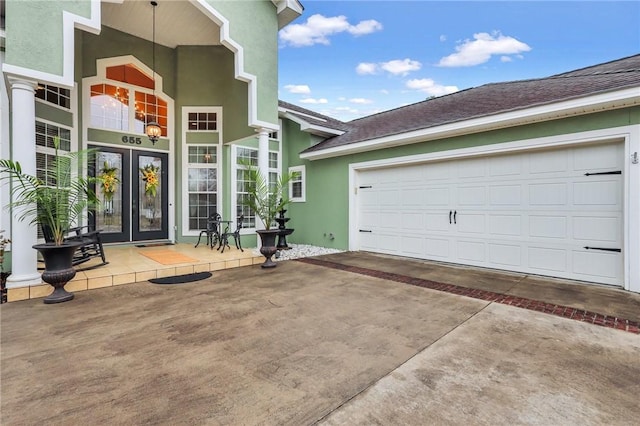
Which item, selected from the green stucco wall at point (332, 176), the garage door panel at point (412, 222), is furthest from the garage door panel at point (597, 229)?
the garage door panel at point (412, 222)

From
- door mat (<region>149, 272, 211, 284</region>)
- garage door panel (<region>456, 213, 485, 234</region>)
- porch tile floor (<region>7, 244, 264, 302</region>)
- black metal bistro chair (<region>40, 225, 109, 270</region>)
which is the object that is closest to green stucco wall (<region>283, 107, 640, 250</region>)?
garage door panel (<region>456, 213, 485, 234</region>)

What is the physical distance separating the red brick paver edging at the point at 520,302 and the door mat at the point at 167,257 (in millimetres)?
3106

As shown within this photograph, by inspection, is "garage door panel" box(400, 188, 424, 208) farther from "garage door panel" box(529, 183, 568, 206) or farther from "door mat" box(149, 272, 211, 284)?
"door mat" box(149, 272, 211, 284)

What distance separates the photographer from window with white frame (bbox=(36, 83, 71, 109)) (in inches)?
218

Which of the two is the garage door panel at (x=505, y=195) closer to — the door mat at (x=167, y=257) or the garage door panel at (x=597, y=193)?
the garage door panel at (x=597, y=193)

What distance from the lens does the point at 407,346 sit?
2.51 m

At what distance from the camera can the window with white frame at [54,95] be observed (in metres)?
5.53

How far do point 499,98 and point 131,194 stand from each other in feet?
29.1

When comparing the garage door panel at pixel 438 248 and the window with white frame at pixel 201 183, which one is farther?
the window with white frame at pixel 201 183

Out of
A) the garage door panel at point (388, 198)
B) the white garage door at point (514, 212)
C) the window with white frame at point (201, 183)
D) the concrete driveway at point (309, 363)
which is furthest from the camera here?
the window with white frame at point (201, 183)

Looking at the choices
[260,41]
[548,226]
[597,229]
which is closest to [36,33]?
[260,41]

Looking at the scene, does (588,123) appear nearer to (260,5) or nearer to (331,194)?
(331,194)

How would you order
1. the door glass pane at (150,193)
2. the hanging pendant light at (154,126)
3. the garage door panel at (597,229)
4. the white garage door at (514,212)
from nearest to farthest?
1. the garage door panel at (597,229)
2. the white garage door at (514,212)
3. the hanging pendant light at (154,126)
4. the door glass pane at (150,193)

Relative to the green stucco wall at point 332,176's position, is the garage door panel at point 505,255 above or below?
below
